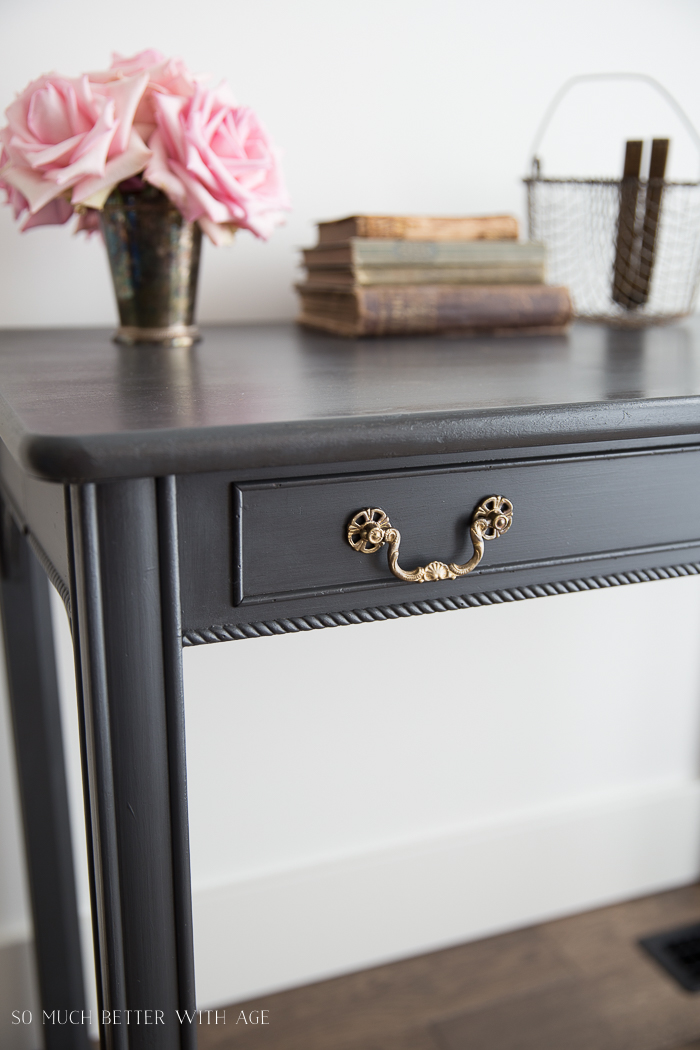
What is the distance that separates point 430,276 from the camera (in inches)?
36.5

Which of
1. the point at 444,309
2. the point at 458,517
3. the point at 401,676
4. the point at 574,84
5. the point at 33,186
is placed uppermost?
the point at 574,84

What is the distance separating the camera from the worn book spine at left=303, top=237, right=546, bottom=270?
90 centimetres

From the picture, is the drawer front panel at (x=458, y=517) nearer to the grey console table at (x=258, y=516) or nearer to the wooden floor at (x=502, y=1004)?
the grey console table at (x=258, y=516)

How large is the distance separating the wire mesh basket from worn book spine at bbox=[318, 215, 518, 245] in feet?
0.26

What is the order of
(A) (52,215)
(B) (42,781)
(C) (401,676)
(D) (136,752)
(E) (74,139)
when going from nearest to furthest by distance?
(D) (136,752) → (E) (74,139) → (A) (52,215) → (B) (42,781) → (C) (401,676)

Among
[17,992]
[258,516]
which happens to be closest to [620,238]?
[258,516]

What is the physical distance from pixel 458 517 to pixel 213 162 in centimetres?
41

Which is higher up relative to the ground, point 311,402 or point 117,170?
point 117,170

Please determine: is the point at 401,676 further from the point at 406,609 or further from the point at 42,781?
the point at 406,609

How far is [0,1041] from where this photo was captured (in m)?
1.08

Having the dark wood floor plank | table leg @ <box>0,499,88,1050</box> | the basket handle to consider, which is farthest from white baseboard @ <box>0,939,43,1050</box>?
the basket handle

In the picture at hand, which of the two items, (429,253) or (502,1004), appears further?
(502,1004)

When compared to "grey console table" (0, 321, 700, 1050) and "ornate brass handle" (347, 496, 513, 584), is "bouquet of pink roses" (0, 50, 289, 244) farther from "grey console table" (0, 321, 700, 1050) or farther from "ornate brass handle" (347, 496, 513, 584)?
"ornate brass handle" (347, 496, 513, 584)

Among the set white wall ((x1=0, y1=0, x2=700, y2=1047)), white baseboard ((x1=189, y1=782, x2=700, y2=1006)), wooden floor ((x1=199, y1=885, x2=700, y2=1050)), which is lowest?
wooden floor ((x1=199, y1=885, x2=700, y2=1050))
